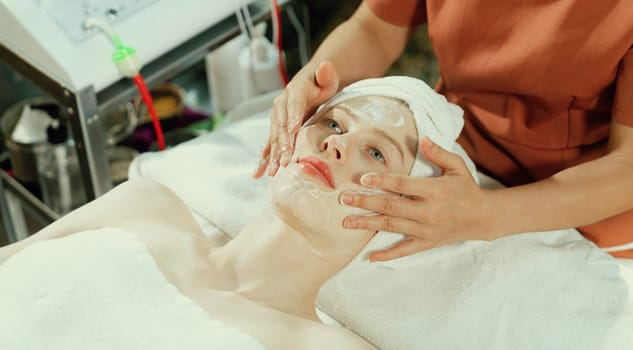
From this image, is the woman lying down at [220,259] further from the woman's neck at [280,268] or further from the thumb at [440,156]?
the thumb at [440,156]

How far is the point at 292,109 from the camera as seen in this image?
48.0 inches

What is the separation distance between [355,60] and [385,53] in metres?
0.09

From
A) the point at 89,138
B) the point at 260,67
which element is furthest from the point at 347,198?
the point at 260,67

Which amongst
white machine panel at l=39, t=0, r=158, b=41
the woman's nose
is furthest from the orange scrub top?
white machine panel at l=39, t=0, r=158, b=41

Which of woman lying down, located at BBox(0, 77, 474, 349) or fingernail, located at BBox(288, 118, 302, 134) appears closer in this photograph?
woman lying down, located at BBox(0, 77, 474, 349)

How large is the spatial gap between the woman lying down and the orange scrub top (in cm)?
13

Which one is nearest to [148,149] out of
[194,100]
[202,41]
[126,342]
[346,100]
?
[194,100]

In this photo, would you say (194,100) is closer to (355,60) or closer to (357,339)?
(355,60)

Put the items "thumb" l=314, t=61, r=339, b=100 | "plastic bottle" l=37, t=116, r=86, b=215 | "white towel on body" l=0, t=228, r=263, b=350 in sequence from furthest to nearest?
"plastic bottle" l=37, t=116, r=86, b=215
"thumb" l=314, t=61, r=339, b=100
"white towel on body" l=0, t=228, r=263, b=350

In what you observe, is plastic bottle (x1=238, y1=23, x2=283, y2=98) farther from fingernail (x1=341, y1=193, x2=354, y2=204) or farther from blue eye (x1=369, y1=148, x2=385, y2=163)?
fingernail (x1=341, y1=193, x2=354, y2=204)

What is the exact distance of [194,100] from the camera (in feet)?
8.48

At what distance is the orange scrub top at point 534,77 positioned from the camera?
45.4 inches

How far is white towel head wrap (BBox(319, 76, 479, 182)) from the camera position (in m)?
1.20

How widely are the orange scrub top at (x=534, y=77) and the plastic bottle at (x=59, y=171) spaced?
38.2 inches
